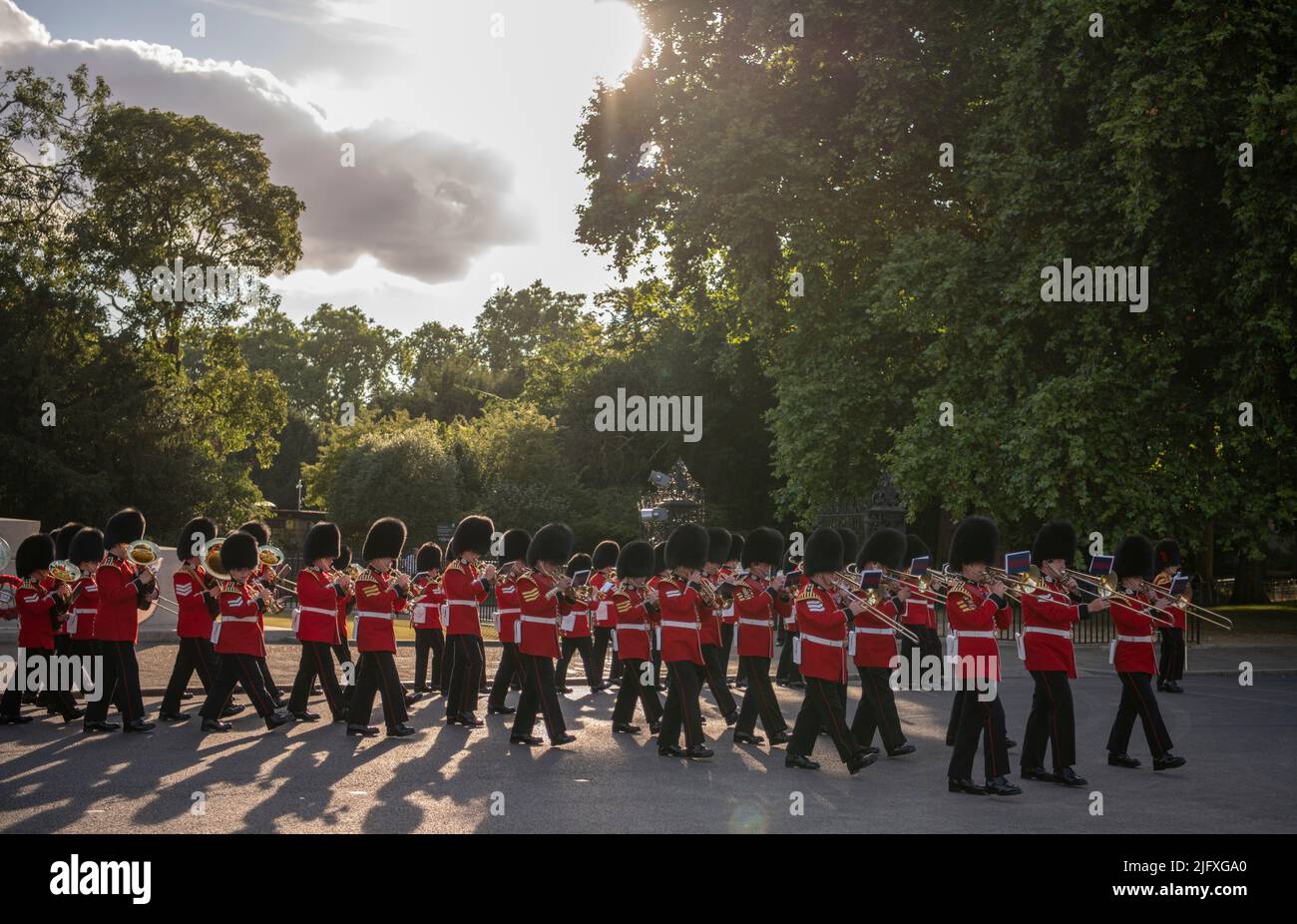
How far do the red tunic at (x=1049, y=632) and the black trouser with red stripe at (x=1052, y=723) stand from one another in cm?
7

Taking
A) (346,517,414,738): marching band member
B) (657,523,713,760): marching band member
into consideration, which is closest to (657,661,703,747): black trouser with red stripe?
(657,523,713,760): marching band member

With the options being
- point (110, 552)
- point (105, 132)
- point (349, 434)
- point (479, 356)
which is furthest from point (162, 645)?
point (479, 356)

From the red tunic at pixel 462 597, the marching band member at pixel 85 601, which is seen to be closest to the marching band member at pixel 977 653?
the red tunic at pixel 462 597

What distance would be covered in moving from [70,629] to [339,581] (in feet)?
8.09

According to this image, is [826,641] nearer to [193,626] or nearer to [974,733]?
[974,733]

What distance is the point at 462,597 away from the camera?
12.6 metres

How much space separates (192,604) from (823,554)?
6131 millimetres

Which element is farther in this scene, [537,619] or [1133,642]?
[537,619]

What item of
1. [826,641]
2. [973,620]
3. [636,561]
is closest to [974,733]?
[973,620]

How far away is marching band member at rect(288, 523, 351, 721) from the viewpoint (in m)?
11.4

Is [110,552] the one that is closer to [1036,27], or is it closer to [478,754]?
[478,754]

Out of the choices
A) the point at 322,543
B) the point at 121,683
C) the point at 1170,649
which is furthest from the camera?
the point at 1170,649

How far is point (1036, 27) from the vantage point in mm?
18578

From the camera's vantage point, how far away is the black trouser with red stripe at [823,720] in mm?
9211
